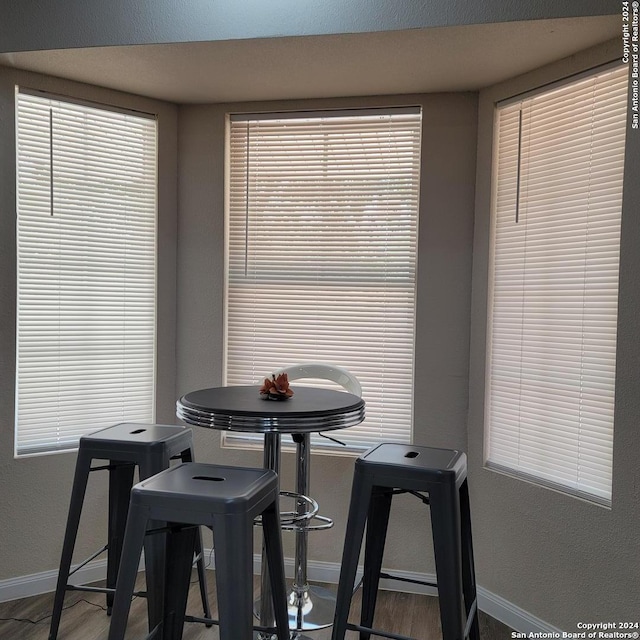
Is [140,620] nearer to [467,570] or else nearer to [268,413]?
[268,413]

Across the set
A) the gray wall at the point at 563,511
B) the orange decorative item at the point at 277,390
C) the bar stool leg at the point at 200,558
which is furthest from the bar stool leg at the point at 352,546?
the gray wall at the point at 563,511

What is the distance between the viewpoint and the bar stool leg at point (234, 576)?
5.47 ft

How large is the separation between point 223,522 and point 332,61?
1.89m

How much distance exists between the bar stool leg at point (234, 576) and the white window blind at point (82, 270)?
5.70 feet

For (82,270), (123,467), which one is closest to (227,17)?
(82,270)

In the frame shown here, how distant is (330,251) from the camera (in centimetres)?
329

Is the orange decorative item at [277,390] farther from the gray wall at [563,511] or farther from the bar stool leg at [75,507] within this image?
the gray wall at [563,511]

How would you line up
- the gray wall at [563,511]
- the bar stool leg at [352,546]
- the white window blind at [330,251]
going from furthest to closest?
1. the white window blind at [330,251]
2. the gray wall at [563,511]
3. the bar stool leg at [352,546]

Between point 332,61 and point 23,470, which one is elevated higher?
point 332,61

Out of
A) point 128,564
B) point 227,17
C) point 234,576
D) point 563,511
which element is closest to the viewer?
point 234,576

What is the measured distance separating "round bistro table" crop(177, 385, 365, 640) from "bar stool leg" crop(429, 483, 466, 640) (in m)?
0.49

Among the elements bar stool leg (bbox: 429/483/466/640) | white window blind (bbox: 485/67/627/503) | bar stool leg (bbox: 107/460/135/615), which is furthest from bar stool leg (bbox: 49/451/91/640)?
white window blind (bbox: 485/67/627/503)

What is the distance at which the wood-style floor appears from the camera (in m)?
2.65

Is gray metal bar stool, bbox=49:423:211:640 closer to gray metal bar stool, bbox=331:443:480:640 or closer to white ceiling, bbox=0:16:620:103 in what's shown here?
gray metal bar stool, bbox=331:443:480:640
